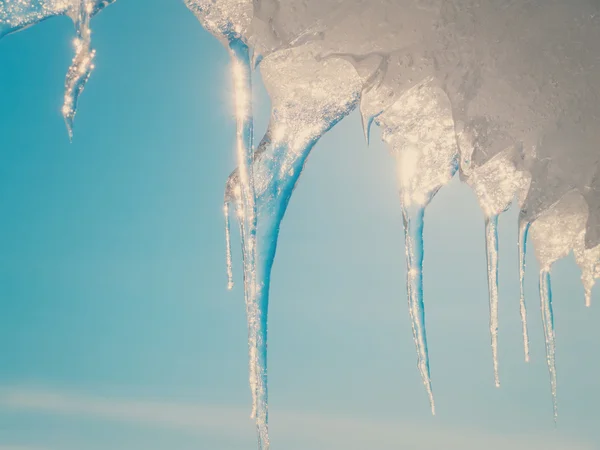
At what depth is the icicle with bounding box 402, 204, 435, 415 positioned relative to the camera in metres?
2.18

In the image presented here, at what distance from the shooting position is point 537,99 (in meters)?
1.72

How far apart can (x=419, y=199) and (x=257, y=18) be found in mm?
869

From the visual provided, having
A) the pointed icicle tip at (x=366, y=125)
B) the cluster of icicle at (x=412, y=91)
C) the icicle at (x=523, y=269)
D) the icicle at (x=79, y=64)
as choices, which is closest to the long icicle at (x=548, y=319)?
the icicle at (x=523, y=269)

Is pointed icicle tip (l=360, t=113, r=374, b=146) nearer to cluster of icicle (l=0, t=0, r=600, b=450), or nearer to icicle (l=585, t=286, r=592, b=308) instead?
cluster of icicle (l=0, t=0, r=600, b=450)

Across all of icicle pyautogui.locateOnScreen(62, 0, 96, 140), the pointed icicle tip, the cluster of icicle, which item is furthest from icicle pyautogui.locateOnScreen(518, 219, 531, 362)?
icicle pyautogui.locateOnScreen(62, 0, 96, 140)

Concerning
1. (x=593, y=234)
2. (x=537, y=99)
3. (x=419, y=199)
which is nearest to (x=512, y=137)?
(x=537, y=99)

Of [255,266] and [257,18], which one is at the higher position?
[257,18]

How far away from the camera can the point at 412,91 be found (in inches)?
69.9

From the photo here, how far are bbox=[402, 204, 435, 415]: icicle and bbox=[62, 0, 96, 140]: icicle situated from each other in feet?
3.63

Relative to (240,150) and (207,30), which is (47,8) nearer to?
(207,30)

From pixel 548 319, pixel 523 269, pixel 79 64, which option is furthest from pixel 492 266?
pixel 79 64

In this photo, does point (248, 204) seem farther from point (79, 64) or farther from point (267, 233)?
point (79, 64)

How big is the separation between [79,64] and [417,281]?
4.38 feet

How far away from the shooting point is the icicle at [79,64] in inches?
58.9
